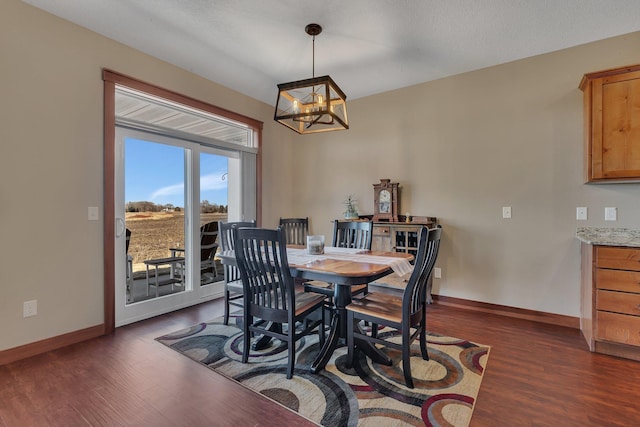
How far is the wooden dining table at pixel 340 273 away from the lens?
76.6 inches

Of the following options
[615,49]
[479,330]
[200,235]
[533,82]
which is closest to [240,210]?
[200,235]

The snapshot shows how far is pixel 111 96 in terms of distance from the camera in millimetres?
2877

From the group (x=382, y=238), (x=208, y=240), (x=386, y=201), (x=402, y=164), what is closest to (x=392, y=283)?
A: (x=382, y=238)

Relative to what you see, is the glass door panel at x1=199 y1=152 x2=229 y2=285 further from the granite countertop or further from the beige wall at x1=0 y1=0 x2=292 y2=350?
the granite countertop

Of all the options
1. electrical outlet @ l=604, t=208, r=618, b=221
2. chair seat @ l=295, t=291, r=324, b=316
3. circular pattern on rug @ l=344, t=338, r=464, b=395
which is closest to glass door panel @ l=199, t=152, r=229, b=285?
chair seat @ l=295, t=291, r=324, b=316

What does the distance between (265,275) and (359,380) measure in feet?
3.16

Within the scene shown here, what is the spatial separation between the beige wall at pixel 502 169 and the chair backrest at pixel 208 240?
6.85ft

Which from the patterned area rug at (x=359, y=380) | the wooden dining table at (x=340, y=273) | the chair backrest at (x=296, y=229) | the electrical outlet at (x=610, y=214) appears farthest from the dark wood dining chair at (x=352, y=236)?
the electrical outlet at (x=610, y=214)

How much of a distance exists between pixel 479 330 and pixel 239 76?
3.95 m

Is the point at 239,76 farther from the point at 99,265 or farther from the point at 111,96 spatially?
the point at 99,265

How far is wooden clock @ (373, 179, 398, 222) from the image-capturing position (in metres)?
3.97

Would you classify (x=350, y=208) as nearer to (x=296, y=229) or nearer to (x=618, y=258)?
(x=296, y=229)

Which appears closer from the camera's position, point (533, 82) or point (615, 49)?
point (615, 49)

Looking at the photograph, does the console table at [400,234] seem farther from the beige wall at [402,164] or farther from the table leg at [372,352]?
the table leg at [372,352]
